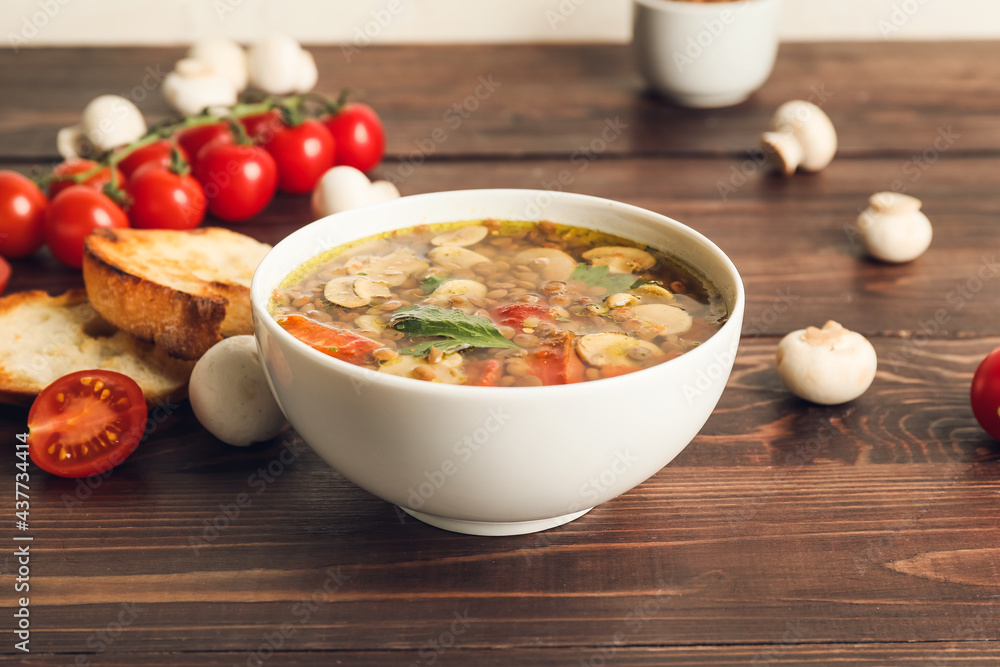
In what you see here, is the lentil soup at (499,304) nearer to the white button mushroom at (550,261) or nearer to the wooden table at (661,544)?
the white button mushroom at (550,261)

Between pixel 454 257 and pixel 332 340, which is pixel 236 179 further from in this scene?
pixel 332 340

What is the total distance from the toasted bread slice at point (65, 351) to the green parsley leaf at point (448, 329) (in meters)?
0.50

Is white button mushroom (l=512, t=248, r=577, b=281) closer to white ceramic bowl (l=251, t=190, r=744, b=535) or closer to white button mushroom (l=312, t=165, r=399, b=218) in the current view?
white ceramic bowl (l=251, t=190, r=744, b=535)

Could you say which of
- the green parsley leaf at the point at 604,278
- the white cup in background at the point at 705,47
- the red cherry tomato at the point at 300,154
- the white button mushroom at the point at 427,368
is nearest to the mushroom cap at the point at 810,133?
the white cup in background at the point at 705,47

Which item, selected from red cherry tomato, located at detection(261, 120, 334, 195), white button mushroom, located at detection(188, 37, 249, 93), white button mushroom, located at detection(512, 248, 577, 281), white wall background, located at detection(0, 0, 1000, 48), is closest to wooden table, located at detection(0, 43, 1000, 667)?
white button mushroom, located at detection(512, 248, 577, 281)

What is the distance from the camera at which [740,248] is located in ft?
6.63

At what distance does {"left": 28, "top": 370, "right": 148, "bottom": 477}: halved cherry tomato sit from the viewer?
4.23 feet

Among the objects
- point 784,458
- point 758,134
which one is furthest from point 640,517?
point 758,134

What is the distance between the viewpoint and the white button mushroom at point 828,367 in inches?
55.9

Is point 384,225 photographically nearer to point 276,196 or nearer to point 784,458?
point 784,458

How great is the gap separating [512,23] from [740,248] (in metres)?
2.45

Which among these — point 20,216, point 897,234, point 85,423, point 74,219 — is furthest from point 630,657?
point 20,216

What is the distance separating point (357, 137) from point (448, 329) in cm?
136

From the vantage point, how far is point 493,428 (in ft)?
3.16
